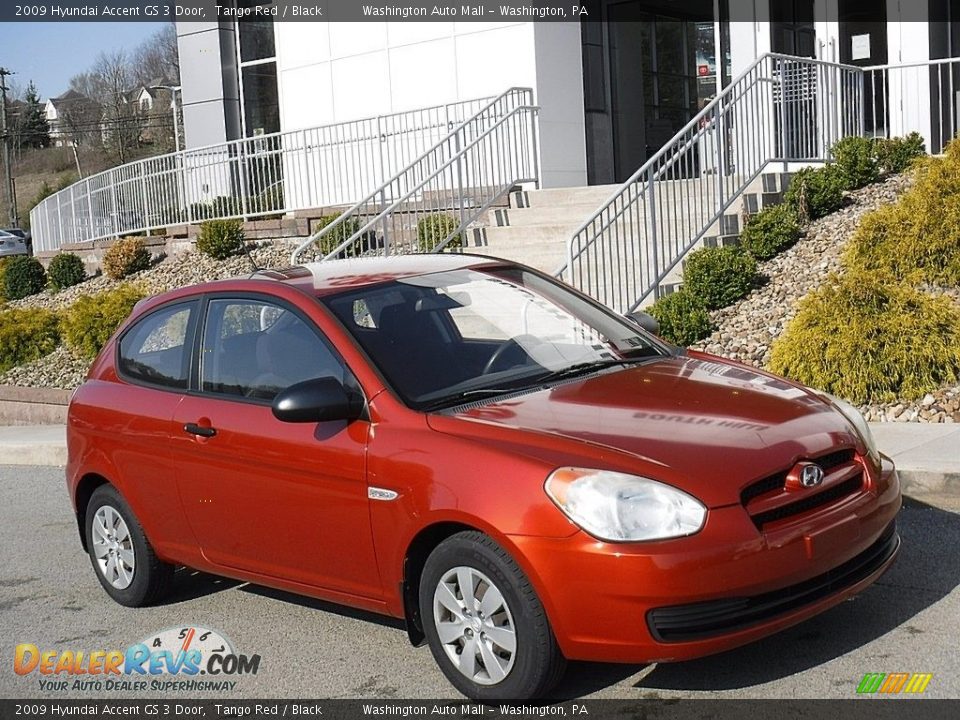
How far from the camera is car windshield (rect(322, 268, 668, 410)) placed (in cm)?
518

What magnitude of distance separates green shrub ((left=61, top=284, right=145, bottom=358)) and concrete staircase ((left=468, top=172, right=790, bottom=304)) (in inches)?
185

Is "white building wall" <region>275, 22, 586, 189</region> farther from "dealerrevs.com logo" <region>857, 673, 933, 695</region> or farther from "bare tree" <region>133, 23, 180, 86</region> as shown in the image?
"bare tree" <region>133, 23, 180, 86</region>

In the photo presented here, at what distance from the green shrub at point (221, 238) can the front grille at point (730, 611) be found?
16.0 metres

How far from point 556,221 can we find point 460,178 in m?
1.33

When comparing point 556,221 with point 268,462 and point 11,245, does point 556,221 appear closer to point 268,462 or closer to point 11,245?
point 268,462

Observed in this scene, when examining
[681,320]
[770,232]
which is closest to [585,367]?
[681,320]

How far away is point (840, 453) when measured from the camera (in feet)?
15.6

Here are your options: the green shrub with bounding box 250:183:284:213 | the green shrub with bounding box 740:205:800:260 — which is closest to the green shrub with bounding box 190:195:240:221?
the green shrub with bounding box 250:183:284:213

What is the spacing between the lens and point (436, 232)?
50.9 feet

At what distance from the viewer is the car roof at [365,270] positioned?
18.8 ft

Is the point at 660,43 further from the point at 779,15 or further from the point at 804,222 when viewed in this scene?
the point at 804,222

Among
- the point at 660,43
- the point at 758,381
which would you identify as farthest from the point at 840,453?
the point at 660,43

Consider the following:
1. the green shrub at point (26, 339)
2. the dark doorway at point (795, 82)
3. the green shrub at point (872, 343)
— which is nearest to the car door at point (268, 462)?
the green shrub at point (872, 343)

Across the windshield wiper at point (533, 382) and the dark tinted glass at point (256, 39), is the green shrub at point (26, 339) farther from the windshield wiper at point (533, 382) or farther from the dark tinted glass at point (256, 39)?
the windshield wiper at point (533, 382)
